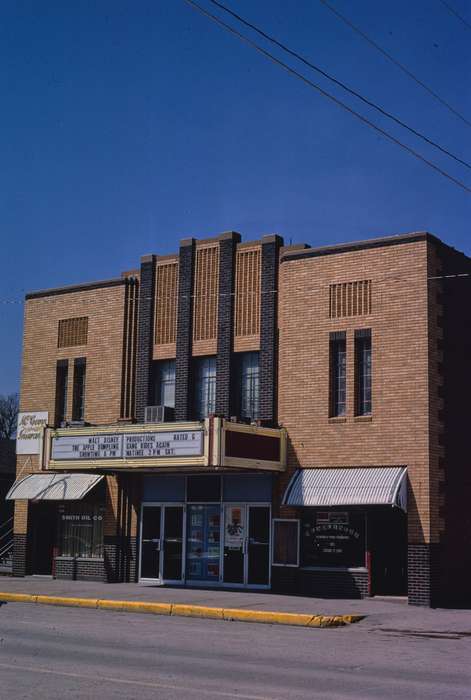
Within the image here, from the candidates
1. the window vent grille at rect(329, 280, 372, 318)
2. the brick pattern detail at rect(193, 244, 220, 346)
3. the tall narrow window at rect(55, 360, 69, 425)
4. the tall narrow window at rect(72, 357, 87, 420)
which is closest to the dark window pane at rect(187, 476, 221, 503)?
the brick pattern detail at rect(193, 244, 220, 346)

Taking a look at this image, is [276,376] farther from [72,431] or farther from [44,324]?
[44,324]

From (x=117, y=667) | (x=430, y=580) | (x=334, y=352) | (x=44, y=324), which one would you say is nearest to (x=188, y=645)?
(x=117, y=667)

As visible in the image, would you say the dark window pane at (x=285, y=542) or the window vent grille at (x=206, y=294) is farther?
the window vent grille at (x=206, y=294)

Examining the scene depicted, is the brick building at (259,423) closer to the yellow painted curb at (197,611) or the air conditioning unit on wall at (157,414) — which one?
the air conditioning unit on wall at (157,414)

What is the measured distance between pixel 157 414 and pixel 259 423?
129 inches

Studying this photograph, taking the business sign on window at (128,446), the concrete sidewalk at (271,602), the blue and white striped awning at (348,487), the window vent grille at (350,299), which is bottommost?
the concrete sidewalk at (271,602)

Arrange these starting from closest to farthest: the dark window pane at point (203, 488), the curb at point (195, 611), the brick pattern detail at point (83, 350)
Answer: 1. the curb at point (195, 611)
2. the dark window pane at point (203, 488)
3. the brick pattern detail at point (83, 350)

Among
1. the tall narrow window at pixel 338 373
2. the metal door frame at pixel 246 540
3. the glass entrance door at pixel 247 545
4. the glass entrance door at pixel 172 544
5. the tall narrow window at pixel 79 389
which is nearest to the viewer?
the tall narrow window at pixel 338 373

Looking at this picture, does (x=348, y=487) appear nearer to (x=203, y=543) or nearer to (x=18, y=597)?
(x=203, y=543)

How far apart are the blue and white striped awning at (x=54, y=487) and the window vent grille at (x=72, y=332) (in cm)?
417

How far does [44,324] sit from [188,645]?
1854 centimetres

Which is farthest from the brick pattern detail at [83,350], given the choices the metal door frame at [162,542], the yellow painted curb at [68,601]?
the yellow painted curb at [68,601]

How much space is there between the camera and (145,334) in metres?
30.7

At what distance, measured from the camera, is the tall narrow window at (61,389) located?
1266 inches
